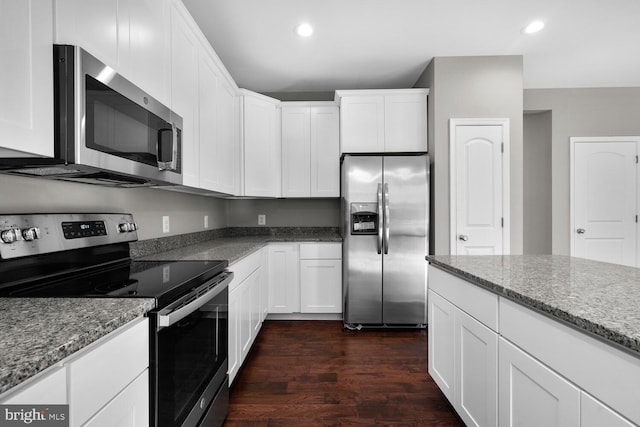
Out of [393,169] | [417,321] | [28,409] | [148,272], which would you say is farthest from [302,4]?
[417,321]

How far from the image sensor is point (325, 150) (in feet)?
11.4

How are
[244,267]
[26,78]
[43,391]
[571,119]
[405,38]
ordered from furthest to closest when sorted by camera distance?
[571,119]
[405,38]
[244,267]
[26,78]
[43,391]

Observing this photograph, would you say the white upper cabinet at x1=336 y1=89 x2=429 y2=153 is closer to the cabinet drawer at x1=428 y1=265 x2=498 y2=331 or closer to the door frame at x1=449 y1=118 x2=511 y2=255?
the door frame at x1=449 y1=118 x2=511 y2=255

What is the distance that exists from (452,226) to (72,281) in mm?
2887

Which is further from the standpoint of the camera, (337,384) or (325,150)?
(325,150)

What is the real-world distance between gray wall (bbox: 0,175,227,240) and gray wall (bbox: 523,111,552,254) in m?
3.93

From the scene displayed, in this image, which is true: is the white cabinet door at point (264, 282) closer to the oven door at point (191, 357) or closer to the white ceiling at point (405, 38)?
the oven door at point (191, 357)

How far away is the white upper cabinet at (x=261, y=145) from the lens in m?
3.12

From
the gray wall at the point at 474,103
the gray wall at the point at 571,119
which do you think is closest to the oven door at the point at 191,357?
the gray wall at the point at 474,103

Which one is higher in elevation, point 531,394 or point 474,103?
point 474,103

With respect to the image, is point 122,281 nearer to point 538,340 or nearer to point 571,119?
point 538,340

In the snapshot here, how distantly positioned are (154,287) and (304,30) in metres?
2.31

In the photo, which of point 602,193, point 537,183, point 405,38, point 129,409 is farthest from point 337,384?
point 602,193

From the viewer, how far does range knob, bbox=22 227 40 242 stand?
109 centimetres
